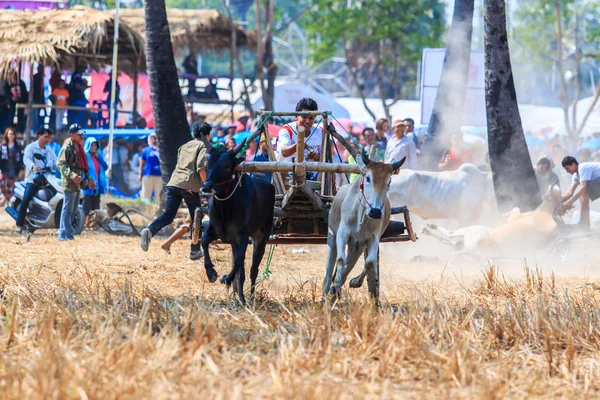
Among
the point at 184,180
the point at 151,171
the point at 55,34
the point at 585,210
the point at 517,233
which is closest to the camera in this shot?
the point at 184,180

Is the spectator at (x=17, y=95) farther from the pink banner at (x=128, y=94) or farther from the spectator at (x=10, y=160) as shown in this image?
the pink banner at (x=128, y=94)

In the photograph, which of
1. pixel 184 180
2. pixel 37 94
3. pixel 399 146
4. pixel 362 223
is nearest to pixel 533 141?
pixel 37 94

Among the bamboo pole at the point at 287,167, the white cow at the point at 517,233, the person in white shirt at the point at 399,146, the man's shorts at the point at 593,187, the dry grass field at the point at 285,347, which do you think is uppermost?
the bamboo pole at the point at 287,167

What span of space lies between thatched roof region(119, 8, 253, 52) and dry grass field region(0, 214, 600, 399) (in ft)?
54.0

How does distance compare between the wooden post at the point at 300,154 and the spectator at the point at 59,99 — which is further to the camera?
the spectator at the point at 59,99

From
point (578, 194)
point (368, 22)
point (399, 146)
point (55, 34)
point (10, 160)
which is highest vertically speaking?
point (368, 22)

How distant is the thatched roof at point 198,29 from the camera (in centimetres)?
2483

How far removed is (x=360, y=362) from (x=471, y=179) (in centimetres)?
938

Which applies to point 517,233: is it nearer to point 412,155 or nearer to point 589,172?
point 589,172

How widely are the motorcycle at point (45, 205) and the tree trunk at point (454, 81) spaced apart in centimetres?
664

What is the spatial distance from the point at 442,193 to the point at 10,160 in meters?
9.95

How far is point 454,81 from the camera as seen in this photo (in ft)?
58.3

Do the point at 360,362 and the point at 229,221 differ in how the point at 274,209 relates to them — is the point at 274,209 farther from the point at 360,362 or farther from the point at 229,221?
the point at 360,362

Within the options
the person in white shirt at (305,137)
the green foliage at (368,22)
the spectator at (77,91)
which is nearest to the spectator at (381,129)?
the person in white shirt at (305,137)
